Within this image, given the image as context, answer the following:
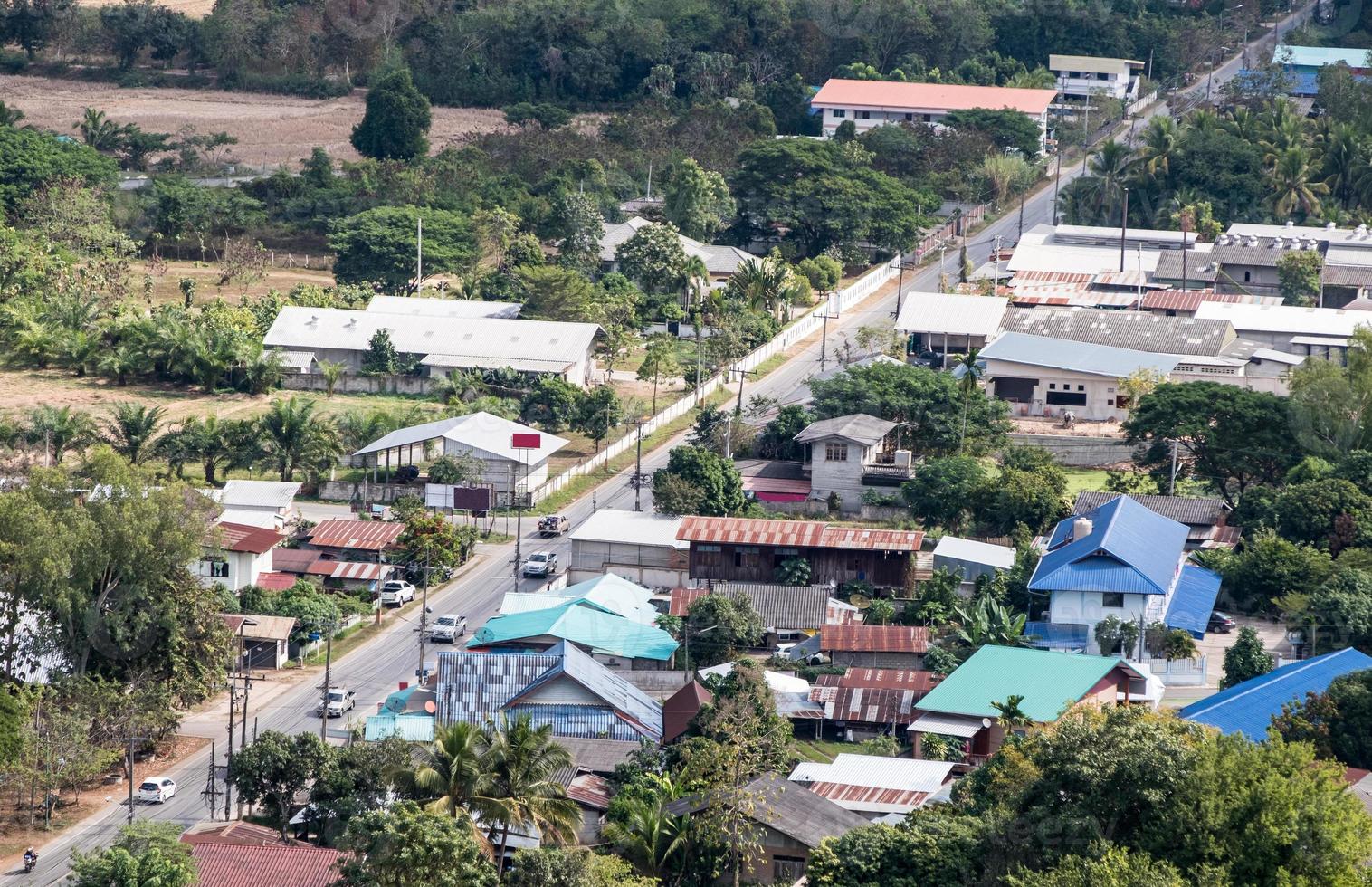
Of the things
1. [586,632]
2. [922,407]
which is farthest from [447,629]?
[922,407]

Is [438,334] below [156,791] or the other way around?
the other way around

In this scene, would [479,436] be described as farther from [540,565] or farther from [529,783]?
[529,783]

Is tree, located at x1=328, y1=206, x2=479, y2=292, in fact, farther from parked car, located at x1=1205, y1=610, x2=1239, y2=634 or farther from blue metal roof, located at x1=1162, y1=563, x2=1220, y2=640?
parked car, located at x1=1205, y1=610, x2=1239, y2=634

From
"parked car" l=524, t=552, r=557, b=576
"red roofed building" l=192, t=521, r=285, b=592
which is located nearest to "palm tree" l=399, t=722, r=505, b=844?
"red roofed building" l=192, t=521, r=285, b=592

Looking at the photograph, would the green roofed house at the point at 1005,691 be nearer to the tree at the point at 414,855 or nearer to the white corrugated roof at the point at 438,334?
the tree at the point at 414,855

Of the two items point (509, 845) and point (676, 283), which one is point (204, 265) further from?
point (509, 845)
